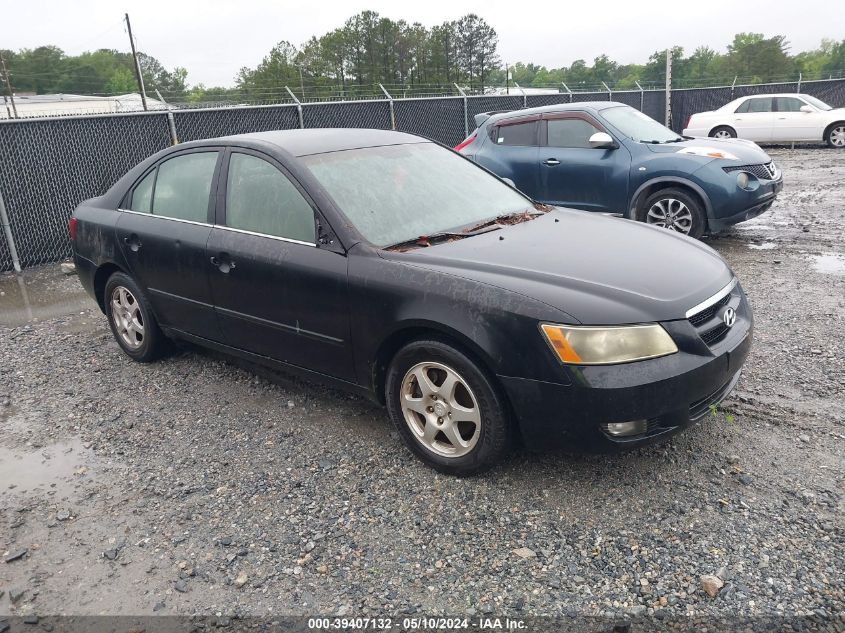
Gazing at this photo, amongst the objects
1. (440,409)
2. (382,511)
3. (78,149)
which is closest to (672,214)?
(440,409)

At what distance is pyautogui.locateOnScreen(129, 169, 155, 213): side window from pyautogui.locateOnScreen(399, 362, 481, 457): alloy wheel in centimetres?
262

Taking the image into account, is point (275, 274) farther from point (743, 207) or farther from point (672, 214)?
point (743, 207)

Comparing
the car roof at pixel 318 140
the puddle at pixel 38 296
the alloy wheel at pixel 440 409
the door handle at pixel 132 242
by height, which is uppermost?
the car roof at pixel 318 140

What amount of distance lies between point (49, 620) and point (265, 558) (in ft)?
2.76

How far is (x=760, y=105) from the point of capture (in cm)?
1766

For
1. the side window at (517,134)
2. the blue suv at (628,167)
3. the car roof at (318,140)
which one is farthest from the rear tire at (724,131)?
the car roof at (318,140)

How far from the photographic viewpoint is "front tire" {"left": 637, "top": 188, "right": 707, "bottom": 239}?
A: 7.62 m

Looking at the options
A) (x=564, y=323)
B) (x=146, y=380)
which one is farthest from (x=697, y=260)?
(x=146, y=380)

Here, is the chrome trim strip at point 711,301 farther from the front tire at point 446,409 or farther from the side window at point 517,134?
the side window at point 517,134

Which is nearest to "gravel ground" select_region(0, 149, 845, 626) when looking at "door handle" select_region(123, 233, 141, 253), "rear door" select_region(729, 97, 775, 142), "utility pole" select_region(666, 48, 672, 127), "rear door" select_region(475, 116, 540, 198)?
"door handle" select_region(123, 233, 141, 253)

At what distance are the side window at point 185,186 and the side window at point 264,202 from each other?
25cm

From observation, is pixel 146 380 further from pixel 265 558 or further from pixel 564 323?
pixel 564 323

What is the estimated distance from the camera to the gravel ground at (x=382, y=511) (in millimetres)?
2645

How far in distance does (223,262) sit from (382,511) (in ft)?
6.16
